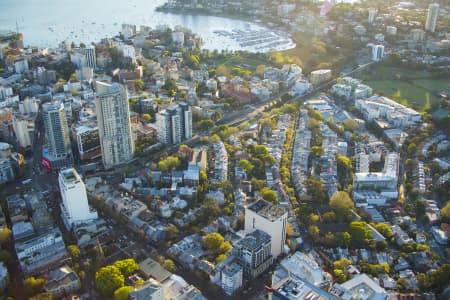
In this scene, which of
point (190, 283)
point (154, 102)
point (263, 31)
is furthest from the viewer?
point (263, 31)

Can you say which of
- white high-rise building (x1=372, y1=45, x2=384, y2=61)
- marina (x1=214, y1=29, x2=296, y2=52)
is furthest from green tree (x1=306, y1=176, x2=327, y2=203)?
marina (x1=214, y1=29, x2=296, y2=52)

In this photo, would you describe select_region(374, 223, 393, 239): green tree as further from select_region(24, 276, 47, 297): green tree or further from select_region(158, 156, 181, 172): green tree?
select_region(24, 276, 47, 297): green tree

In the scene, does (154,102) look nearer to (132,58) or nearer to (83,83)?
(83,83)

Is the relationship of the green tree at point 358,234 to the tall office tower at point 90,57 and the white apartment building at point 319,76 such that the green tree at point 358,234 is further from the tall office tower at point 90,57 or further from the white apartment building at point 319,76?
the tall office tower at point 90,57

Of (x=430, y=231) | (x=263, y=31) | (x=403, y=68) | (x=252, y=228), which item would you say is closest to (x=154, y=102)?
(x=252, y=228)

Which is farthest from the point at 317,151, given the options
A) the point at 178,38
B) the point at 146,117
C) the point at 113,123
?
the point at 178,38
